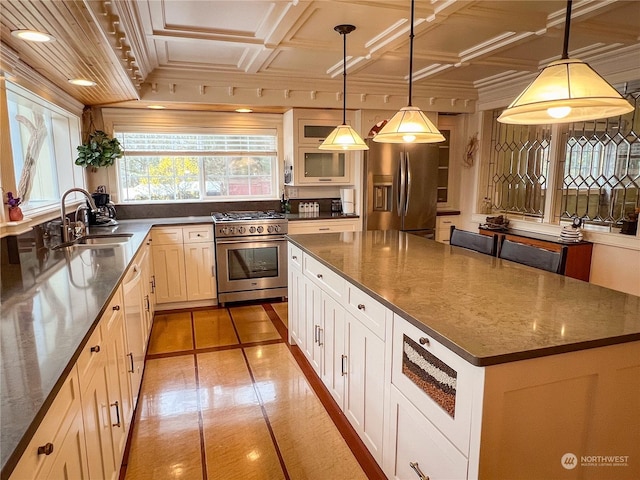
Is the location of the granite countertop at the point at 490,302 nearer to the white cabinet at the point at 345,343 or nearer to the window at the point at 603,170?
the white cabinet at the point at 345,343

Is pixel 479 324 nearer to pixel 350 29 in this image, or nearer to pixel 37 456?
pixel 37 456

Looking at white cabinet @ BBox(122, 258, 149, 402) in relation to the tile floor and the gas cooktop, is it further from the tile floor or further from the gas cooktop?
the gas cooktop

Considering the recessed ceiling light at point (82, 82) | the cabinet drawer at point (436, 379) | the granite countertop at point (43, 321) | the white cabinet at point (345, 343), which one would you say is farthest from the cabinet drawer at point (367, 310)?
the recessed ceiling light at point (82, 82)

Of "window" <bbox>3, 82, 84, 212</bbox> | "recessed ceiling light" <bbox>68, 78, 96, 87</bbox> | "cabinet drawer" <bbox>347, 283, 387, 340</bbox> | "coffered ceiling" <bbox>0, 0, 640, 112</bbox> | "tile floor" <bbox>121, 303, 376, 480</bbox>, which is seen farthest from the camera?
"recessed ceiling light" <bbox>68, 78, 96, 87</bbox>

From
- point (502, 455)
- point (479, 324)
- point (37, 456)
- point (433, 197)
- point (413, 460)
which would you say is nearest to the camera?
point (37, 456)

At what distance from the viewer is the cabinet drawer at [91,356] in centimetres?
134

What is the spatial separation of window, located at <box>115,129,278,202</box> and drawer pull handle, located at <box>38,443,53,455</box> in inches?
155

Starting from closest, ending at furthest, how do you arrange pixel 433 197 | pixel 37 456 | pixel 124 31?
pixel 37 456 → pixel 124 31 → pixel 433 197

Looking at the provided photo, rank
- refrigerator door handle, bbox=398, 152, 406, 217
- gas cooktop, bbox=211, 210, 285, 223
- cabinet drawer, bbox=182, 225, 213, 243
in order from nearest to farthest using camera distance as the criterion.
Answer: cabinet drawer, bbox=182, 225, 213, 243 < gas cooktop, bbox=211, 210, 285, 223 < refrigerator door handle, bbox=398, 152, 406, 217

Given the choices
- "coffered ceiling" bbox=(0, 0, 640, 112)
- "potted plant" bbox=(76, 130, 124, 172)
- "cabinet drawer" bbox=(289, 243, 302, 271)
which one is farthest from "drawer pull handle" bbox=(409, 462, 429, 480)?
"potted plant" bbox=(76, 130, 124, 172)

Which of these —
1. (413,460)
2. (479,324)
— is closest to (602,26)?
(479,324)

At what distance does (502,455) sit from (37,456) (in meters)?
1.23

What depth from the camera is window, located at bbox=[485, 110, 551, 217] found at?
4254 mm

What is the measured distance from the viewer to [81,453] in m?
1.28
